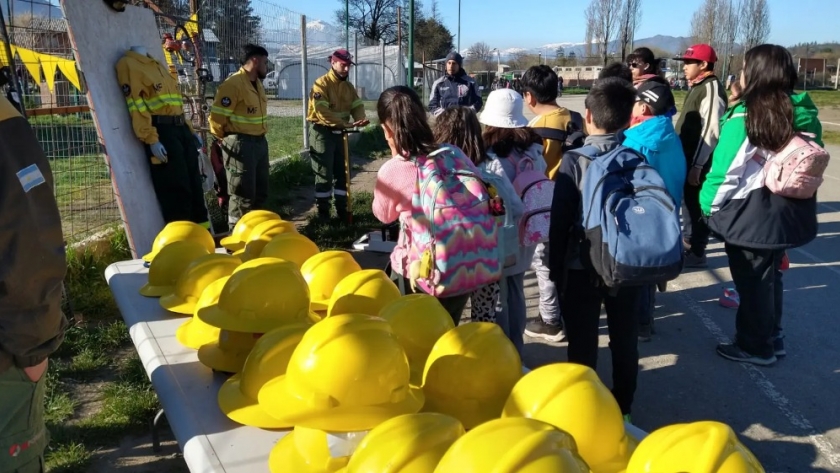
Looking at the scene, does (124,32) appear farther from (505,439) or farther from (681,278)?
(681,278)

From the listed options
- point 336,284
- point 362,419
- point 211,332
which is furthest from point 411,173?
point 362,419

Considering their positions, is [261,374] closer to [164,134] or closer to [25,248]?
[25,248]

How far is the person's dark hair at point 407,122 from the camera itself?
2898mm

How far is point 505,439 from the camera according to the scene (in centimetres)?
124

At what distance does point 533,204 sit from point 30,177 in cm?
267

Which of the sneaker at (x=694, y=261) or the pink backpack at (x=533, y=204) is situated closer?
the pink backpack at (x=533, y=204)

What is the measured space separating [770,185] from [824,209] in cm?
627

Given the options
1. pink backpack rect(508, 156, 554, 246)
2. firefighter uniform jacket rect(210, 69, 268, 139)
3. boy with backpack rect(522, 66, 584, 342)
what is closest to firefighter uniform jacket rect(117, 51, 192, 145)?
firefighter uniform jacket rect(210, 69, 268, 139)

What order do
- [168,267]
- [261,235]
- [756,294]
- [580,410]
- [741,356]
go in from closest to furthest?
[580,410]
[168,267]
[261,235]
[756,294]
[741,356]

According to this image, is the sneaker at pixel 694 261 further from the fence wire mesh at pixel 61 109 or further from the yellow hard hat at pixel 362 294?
the fence wire mesh at pixel 61 109

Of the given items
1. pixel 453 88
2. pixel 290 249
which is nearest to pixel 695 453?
pixel 290 249

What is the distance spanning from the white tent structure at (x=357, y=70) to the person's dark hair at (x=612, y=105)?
10650 millimetres

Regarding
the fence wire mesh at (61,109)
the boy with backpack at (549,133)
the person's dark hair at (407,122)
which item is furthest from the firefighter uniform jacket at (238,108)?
the person's dark hair at (407,122)

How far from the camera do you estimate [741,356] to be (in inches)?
164
